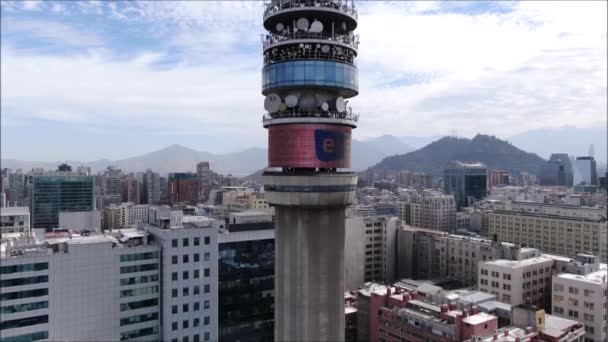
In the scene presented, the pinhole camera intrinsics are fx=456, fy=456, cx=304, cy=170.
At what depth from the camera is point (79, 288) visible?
4888 cm

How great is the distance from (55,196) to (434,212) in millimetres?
117684

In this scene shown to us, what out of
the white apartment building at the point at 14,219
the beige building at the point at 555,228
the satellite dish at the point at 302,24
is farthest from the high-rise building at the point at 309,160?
the beige building at the point at 555,228

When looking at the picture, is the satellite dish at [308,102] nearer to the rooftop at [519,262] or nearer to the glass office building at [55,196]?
the rooftop at [519,262]

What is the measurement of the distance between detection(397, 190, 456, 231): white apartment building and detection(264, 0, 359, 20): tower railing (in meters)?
113

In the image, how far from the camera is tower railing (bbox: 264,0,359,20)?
3058 cm

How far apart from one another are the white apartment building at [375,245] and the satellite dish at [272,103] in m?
62.5

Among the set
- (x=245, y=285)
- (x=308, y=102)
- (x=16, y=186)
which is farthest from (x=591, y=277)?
(x=16, y=186)

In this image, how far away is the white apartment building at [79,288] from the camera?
148 feet

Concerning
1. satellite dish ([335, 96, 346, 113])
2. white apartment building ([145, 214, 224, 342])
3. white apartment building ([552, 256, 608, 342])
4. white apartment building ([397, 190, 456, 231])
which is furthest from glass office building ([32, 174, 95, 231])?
satellite dish ([335, 96, 346, 113])

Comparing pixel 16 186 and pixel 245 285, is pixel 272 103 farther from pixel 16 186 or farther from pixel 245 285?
pixel 16 186

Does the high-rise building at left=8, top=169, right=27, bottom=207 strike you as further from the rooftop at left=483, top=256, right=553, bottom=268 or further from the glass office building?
the rooftop at left=483, top=256, right=553, bottom=268

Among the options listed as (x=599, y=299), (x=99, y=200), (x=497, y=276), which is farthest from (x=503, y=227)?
(x=99, y=200)

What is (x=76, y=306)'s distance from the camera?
1911 inches

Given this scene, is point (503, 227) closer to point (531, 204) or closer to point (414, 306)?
point (531, 204)
